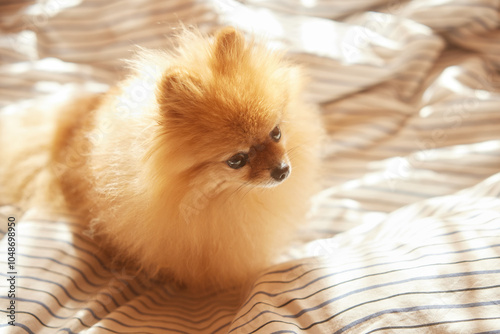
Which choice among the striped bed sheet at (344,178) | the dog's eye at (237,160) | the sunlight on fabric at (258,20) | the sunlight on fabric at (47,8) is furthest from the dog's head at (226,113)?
the sunlight on fabric at (47,8)

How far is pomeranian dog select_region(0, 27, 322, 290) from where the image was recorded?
39.5 inches

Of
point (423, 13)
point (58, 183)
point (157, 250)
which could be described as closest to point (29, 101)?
point (58, 183)

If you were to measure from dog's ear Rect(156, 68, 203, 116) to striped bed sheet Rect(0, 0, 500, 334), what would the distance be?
0.43 meters

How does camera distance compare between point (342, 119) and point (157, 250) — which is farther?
point (342, 119)

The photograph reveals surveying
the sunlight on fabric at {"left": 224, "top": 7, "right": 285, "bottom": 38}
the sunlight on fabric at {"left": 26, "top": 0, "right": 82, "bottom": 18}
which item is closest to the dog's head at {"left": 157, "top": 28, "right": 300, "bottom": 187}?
the sunlight on fabric at {"left": 224, "top": 7, "right": 285, "bottom": 38}

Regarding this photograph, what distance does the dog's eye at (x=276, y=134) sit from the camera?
3.57 ft

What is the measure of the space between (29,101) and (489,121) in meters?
1.89

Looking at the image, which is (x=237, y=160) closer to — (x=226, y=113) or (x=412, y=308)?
(x=226, y=113)

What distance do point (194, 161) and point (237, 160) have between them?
111 mm

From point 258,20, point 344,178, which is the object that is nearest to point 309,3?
point 258,20

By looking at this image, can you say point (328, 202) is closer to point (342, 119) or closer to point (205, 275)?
point (342, 119)

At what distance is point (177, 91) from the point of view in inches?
38.1

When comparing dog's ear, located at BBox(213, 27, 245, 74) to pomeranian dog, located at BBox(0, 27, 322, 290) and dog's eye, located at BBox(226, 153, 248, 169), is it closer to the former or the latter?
pomeranian dog, located at BBox(0, 27, 322, 290)

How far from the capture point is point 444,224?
3.81 feet
